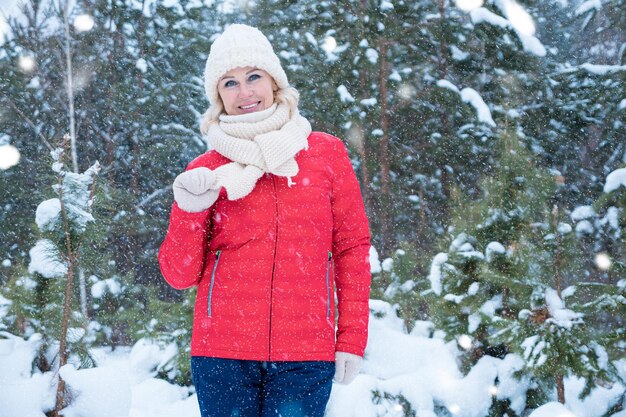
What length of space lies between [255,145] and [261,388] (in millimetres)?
893

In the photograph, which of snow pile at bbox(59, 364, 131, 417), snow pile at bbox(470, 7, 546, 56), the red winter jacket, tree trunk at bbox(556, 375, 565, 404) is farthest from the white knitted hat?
snow pile at bbox(470, 7, 546, 56)

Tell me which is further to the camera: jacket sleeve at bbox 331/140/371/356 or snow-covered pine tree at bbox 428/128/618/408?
snow-covered pine tree at bbox 428/128/618/408

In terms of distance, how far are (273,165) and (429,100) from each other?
10.8m

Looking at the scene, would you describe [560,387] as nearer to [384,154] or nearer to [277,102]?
[277,102]

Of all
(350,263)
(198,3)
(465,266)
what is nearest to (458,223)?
(465,266)

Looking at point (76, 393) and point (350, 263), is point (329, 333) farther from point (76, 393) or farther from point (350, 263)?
point (76, 393)

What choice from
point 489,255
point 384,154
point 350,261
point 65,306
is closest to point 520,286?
point 489,255

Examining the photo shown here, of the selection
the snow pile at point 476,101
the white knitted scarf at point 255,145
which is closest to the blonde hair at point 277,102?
the white knitted scarf at point 255,145

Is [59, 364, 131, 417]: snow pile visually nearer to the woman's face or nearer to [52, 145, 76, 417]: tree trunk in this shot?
[52, 145, 76, 417]: tree trunk

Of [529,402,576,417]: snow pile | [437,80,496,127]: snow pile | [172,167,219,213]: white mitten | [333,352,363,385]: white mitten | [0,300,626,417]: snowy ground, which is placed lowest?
[529,402,576,417]: snow pile

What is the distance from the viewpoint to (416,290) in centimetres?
706

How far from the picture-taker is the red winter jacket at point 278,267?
197 centimetres

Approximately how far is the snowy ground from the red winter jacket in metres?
1.56

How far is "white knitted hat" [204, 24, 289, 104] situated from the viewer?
2.33 m
